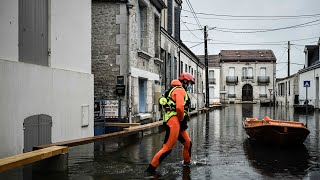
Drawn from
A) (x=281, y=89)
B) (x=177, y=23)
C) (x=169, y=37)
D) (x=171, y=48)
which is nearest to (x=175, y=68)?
(x=171, y=48)

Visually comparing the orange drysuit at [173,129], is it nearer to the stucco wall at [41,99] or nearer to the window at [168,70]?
the stucco wall at [41,99]

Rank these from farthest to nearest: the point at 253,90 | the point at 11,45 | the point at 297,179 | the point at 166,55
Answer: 1. the point at 253,90
2. the point at 166,55
3. the point at 11,45
4. the point at 297,179

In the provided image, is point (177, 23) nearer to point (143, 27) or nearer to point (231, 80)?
point (143, 27)

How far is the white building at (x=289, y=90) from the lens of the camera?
2034 inches

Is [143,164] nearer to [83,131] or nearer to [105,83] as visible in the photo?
[83,131]

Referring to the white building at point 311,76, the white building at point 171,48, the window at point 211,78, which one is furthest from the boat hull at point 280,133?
the window at point 211,78

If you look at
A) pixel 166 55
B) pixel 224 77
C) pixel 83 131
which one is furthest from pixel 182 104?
pixel 224 77

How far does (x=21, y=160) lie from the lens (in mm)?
6750

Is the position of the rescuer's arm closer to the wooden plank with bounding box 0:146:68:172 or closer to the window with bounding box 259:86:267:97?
the wooden plank with bounding box 0:146:68:172

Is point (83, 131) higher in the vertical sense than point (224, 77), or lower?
lower

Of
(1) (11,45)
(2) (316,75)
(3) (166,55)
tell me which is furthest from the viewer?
(2) (316,75)

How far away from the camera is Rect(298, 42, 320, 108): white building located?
4222 cm

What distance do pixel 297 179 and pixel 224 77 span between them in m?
73.5

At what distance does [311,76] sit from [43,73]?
129ft
